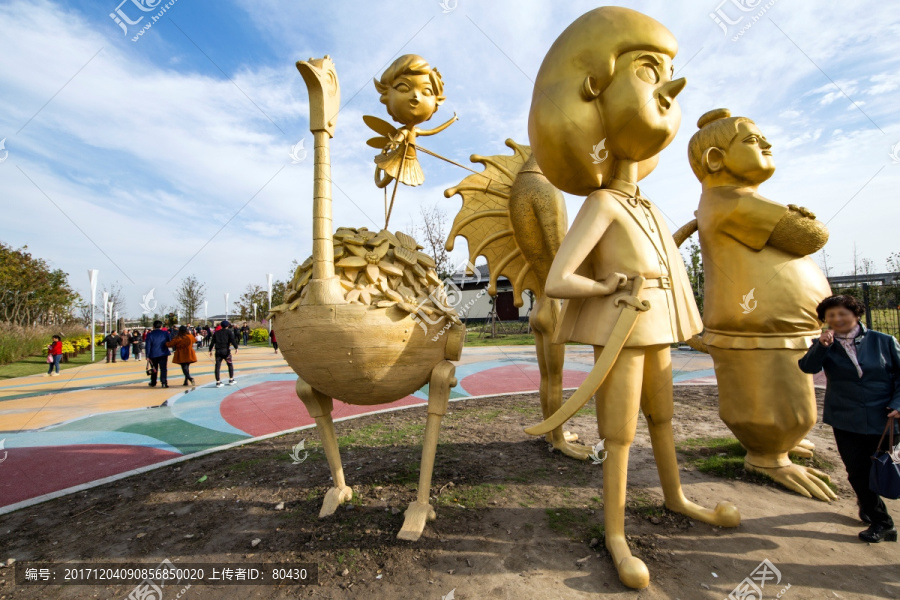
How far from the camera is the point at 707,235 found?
3.22 m

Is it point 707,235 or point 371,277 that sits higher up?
point 707,235

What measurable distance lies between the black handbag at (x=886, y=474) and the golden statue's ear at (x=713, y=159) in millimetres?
1900

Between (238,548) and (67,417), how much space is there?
5682mm

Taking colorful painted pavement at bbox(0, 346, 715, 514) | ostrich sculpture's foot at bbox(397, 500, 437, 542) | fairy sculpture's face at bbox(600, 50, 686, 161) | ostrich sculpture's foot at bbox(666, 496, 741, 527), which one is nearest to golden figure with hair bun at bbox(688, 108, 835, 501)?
ostrich sculpture's foot at bbox(666, 496, 741, 527)

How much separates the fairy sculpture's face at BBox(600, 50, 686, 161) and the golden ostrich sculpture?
148 centimetres

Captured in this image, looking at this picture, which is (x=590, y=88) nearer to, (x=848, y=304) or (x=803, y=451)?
(x=848, y=304)

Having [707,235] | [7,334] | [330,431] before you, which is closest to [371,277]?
[330,431]

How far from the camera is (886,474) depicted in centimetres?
223

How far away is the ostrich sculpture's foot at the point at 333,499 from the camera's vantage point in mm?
2861

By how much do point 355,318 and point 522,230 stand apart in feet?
5.99

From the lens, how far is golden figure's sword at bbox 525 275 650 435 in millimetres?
2160

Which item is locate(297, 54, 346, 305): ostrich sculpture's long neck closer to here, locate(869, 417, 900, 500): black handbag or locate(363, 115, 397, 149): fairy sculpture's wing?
locate(363, 115, 397, 149): fairy sculpture's wing

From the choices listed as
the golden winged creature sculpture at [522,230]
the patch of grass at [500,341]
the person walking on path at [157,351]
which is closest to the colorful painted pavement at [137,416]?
the person walking on path at [157,351]

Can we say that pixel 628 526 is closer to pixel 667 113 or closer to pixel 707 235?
pixel 707 235
